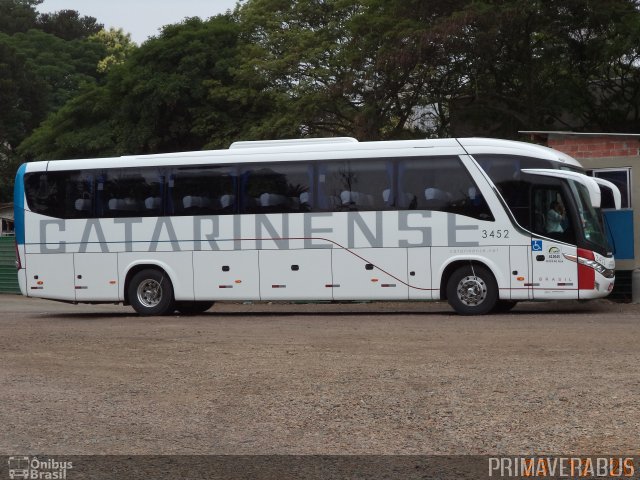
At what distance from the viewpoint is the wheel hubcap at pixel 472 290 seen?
63.1 feet

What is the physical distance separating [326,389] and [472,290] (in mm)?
9426

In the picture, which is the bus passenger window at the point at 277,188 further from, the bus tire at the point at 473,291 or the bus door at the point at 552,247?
the bus door at the point at 552,247

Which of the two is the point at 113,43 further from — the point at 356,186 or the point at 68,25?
the point at 356,186

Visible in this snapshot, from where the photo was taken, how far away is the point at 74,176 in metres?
21.4

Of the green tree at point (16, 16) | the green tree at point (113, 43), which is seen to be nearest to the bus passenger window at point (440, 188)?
the green tree at point (113, 43)

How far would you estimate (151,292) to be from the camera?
21.0m

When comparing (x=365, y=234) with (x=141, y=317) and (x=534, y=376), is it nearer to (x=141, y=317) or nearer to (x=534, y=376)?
(x=141, y=317)

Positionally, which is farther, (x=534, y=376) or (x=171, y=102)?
(x=171, y=102)

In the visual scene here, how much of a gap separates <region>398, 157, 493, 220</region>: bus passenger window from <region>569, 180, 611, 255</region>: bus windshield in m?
1.47

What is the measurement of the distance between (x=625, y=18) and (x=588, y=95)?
153 inches

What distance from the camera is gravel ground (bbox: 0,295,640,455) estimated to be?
316 inches

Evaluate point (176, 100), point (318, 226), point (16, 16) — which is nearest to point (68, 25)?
point (16, 16)

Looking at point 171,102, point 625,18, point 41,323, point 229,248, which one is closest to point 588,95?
point 625,18

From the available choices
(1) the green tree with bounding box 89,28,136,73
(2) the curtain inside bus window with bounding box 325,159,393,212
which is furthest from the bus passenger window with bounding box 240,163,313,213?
(1) the green tree with bounding box 89,28,136,73
